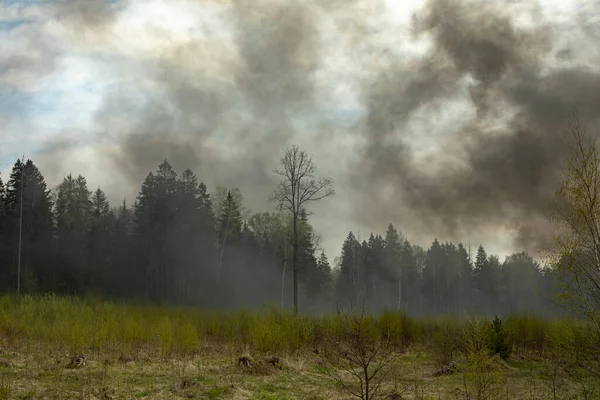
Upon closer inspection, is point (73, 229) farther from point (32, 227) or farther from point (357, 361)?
point (357, 361)

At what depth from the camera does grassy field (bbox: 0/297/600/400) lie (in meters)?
11.0


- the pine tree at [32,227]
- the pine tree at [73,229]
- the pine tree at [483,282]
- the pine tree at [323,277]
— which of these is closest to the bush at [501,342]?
the pine tree at [73,229]

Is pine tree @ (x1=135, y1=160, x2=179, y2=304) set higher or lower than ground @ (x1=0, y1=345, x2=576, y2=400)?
higher

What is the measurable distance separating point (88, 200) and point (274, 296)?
25.0m

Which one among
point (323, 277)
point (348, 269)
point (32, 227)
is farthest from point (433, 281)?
point (32, 227)

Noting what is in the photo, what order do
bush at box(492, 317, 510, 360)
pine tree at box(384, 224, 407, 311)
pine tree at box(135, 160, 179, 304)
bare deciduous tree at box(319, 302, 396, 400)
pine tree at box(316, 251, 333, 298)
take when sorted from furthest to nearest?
pine tree at box(384, 224, 407, 311)
pine tree at box(316, 251, 333, 298)
pine tree at box(135, 160, 179, 304)
bush at box(492, 317, 510, 360)
bare deciduous tree at box(319, 302, 396, 400)

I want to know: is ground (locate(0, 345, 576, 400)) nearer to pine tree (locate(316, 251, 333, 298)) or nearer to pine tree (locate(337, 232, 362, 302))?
pine tree (locate(316, 251, 333, 298))

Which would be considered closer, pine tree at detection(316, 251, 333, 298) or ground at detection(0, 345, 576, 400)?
ground at detection(0, 345, 576, 400)

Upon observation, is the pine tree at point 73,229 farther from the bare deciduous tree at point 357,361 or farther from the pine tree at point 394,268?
the pine tree at point 394,268

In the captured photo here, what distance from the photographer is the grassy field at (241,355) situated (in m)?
11.0

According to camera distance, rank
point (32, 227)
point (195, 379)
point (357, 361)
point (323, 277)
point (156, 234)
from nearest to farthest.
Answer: point (357, 361) < point (195, 379) < point (32, 227) < point (156, 234) < point (323, 277)

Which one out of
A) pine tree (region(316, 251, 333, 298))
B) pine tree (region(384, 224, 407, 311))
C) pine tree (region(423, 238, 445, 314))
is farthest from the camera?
pine tree (region(423, 238, 445, 314))

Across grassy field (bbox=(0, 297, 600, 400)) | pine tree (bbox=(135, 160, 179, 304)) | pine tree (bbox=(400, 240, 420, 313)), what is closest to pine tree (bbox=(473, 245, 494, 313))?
pine tree (bbox=(400, 240, 420, 313))

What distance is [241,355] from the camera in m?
16.7
